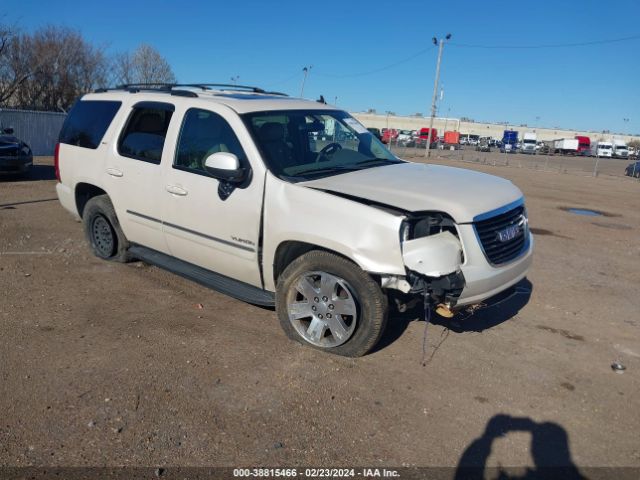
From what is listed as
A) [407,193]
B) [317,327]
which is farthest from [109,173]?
[407,193]

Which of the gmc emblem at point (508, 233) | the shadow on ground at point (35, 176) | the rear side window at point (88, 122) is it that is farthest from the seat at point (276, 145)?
the shadow on ground at point (35, 176)

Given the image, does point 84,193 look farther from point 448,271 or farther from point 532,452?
point 532,452

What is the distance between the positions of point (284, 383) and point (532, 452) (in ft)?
5.33

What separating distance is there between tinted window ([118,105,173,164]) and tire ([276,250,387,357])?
198 centimetres

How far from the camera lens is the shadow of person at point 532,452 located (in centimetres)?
294

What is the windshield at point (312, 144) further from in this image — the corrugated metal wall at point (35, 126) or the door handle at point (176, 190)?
the corrugated metal wall at point (35, 126)

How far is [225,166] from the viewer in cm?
422

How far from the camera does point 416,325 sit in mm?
4930

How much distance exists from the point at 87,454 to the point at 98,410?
45cm

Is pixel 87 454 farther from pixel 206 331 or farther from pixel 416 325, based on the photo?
pixel 416 325

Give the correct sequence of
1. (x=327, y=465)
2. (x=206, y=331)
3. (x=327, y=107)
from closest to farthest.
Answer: (x=327, y=465)
(x=206, y=331)
(x=327, y=107)

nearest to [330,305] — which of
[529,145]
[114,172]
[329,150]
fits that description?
[329,150]

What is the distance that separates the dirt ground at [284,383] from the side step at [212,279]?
313 mm

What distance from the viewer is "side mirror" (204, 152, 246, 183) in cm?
422
